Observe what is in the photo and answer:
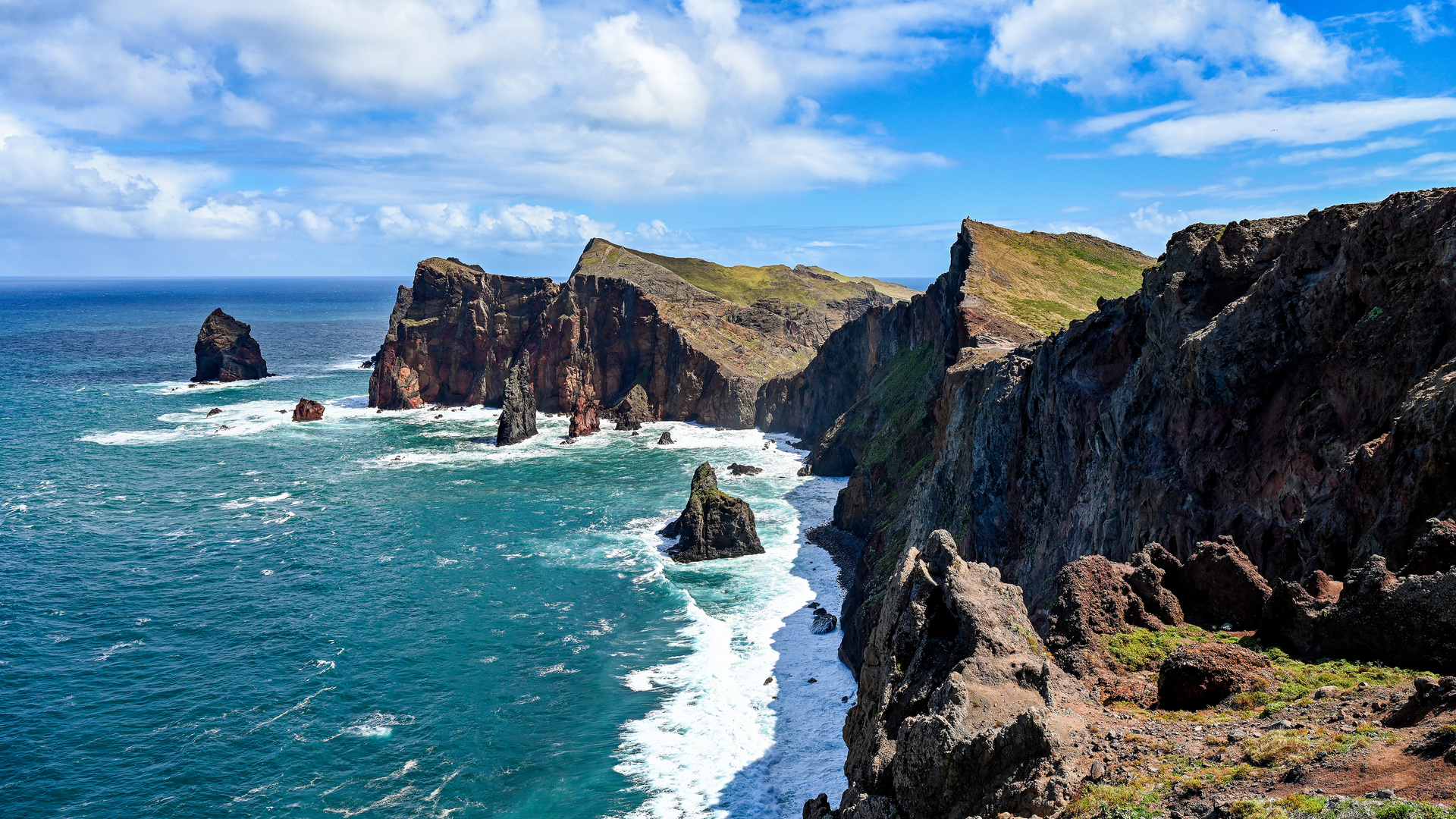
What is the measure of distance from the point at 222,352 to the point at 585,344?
79768 millimetres

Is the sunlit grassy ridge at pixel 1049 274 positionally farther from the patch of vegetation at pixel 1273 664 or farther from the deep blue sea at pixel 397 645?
the patch of vegetation at pixel 1273 664

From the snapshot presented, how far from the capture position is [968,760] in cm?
1602

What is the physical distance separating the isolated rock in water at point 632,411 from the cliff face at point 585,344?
235 cm

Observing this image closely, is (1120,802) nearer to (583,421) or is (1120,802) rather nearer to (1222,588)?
(1222,588)

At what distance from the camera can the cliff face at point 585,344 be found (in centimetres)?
13662

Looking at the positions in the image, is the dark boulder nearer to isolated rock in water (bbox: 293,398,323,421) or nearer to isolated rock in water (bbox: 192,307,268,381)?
isolated rock in water (bbox: 293,398,323,421)

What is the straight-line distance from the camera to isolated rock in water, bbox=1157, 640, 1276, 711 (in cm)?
1755

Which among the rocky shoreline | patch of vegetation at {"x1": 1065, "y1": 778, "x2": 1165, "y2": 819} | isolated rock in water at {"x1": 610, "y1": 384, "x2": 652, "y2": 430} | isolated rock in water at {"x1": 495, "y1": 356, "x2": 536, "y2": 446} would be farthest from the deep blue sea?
isolated rock in water at {"x1": 610, "y1": 384, "x2": 652, "y2": 430}

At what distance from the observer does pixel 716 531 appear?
233ft

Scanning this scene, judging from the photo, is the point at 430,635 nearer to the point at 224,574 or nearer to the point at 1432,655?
the point at 224,574

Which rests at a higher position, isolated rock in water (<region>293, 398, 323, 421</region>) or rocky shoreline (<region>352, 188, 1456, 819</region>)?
rocky shoreline (<region>352, 188, 1456, 819</region>)

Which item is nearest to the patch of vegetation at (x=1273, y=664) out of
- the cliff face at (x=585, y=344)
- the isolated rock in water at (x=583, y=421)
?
the isolated rock in water at (x=583, y=421)

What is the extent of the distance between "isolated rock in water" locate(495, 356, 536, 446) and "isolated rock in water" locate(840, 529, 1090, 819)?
101m

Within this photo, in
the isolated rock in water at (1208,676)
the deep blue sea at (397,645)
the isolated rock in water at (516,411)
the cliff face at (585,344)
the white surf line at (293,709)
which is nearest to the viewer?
the isolated rock in water at (1208,676)
